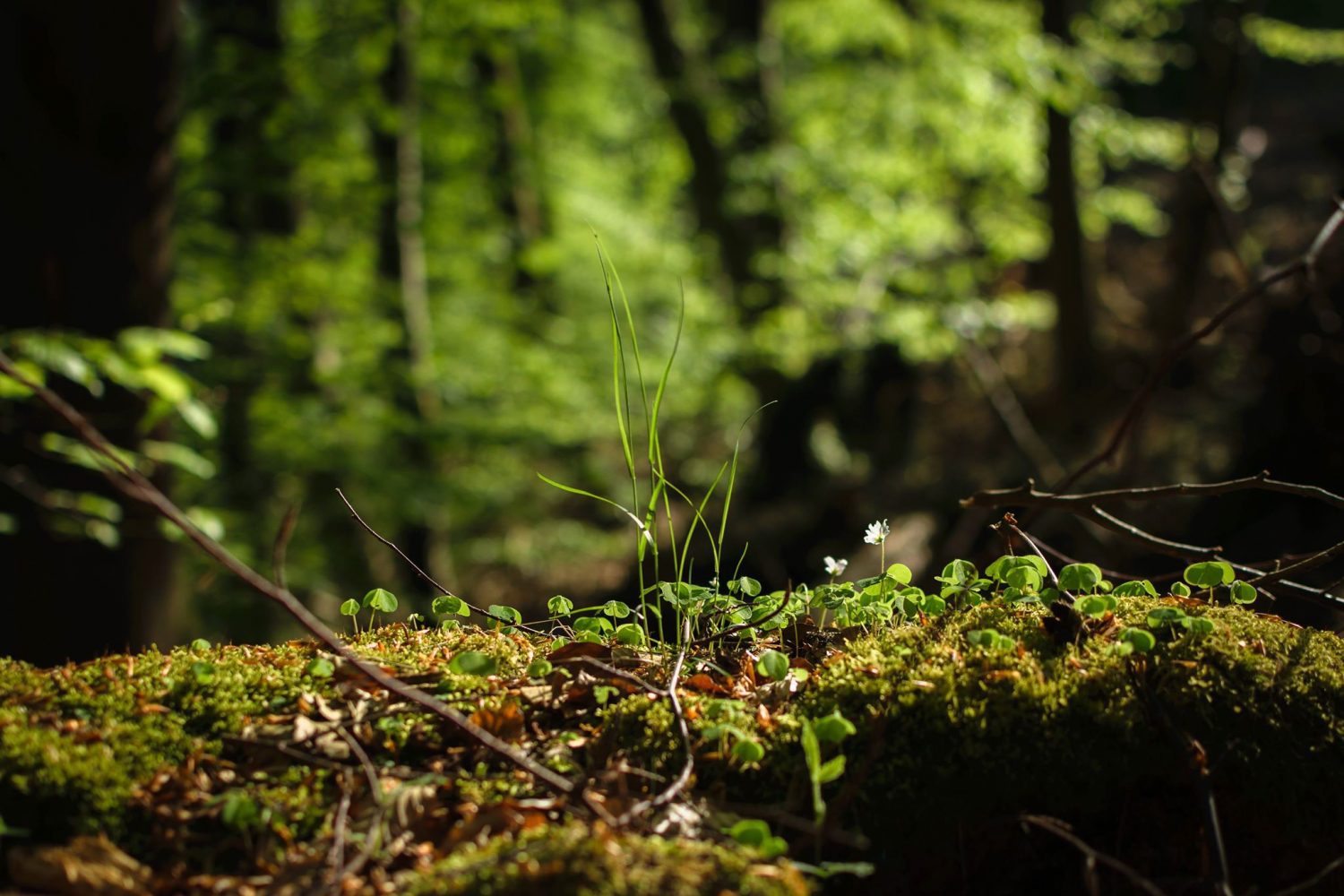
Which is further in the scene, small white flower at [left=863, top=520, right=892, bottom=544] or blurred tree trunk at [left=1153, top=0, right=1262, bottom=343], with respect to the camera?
blurred tree trunk at [left=1153, top=0, right=1262, bottom=343]

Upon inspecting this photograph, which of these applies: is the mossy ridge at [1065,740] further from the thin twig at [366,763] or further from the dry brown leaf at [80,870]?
the dry brown leaf at [80,870]

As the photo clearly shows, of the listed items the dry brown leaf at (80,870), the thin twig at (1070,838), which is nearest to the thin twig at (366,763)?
the dry brown leaf at (80,870)

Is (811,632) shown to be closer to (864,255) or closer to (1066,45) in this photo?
(864,255)

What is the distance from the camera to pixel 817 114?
35.0 feet

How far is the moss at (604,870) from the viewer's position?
1209 mm

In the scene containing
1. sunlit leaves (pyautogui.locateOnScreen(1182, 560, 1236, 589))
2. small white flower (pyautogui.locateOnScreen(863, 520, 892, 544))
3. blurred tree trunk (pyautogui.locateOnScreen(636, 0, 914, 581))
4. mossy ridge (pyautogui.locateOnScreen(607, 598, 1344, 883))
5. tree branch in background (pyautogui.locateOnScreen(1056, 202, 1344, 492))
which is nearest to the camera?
mossy ridge (pyautogui.locateOnScreen(607, 598, 1344, 883))

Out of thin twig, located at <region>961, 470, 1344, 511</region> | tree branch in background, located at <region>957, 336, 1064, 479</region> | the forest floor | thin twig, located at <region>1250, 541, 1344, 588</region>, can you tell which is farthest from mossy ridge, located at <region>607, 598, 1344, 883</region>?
tree branch in background, located at <region>957, 336, 1064, 479</region>

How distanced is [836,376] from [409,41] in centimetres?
564

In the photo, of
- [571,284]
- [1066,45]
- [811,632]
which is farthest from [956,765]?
[571,284]

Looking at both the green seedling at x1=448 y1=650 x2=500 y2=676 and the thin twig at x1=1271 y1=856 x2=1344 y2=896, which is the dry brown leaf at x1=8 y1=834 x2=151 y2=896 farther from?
the thin twig at x1=1271 y1=856 x2=1344 y2=896

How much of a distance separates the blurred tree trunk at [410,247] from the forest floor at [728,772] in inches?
315

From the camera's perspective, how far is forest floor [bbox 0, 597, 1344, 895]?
1370 millimetres

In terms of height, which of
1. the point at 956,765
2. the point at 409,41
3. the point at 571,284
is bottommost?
the point at 956,765

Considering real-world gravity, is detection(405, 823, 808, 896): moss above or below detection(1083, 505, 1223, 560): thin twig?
below
